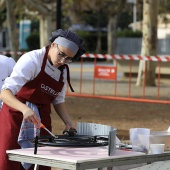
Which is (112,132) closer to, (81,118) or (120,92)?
(81,118)

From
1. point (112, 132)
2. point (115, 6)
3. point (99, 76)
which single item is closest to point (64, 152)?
point (112, 132)

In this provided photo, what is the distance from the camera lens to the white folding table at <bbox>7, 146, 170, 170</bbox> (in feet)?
15.2

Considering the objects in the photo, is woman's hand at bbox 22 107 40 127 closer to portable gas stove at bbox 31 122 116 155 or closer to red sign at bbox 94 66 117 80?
portable gas stove at bbox 31 122 116 155

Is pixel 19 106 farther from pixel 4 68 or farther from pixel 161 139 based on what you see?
pixel 4 68

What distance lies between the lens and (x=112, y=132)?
4.84 m

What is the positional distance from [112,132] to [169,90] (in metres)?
15.8

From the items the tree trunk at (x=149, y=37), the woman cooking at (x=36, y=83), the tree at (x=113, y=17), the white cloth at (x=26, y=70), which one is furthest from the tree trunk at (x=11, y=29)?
the white cloth at (x=26, y=70)

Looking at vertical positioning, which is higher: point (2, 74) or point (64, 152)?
point (2, 74)

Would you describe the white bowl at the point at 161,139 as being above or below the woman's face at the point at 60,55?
below

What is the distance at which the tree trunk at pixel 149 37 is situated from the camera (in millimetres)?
22166

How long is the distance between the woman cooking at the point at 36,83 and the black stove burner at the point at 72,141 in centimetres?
17

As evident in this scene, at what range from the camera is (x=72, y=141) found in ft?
17.1

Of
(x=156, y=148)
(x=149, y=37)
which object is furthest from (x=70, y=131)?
(x=149, y=37)

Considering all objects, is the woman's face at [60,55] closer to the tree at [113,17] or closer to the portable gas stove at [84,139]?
the portable gas stove at [84,139]
